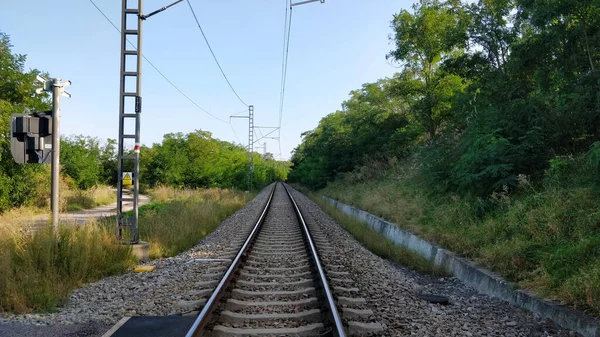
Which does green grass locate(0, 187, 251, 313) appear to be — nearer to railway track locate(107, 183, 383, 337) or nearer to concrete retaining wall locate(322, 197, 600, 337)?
railway track locate(107, 183, 383, 337)

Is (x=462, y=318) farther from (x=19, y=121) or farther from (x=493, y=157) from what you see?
(x=19, y=121)

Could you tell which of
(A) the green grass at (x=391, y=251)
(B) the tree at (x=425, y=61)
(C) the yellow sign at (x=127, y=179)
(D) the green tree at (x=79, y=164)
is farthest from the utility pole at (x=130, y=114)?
(D) the green tree at (x=79, y=164)

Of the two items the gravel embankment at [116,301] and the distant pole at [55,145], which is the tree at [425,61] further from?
the distant pole at [55,145]

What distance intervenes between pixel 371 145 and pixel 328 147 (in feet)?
26.6

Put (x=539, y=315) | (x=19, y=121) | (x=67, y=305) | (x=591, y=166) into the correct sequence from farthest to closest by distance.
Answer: (x=591, y=166) → (x=19, y=121) → (x=67, y=305) → (x=539, y=315)

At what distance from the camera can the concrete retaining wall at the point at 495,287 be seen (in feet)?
15.8

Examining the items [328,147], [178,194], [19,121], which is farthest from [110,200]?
[19,121]

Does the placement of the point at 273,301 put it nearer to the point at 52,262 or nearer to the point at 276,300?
the point at 276,300

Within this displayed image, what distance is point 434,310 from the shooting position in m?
5.82

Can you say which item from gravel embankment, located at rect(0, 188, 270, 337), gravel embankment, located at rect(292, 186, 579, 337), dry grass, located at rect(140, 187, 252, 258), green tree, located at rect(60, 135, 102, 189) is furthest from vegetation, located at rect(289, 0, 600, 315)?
green tree, located at rect(60, 135, 102, 189)

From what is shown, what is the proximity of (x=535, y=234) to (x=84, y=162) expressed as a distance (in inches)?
1705

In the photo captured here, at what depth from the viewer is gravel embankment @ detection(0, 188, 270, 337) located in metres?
5.01

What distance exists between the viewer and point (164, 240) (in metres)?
10.9

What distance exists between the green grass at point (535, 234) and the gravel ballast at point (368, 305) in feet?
2.02
